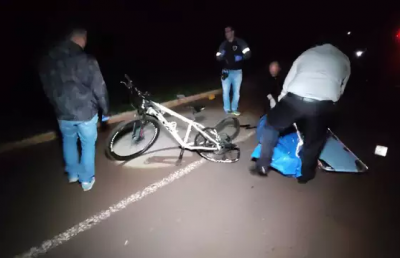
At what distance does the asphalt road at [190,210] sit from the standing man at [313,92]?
925 millimetres

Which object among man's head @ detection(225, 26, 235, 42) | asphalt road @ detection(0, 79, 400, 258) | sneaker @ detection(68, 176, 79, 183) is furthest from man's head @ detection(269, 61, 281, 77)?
sneaker @ detection(68, 176, 79, 183)

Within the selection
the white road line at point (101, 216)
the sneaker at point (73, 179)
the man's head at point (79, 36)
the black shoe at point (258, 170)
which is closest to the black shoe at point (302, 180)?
the black shoe at point (258, 170)

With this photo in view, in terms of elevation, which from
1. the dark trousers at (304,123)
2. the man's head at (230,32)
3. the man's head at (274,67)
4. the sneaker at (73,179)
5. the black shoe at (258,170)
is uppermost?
the man's head at (230,32)

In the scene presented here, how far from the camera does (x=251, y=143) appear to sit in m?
5.65

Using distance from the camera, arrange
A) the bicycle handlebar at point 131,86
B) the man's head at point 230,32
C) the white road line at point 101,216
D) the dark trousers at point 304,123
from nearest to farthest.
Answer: the white road line at point 101,216 < the dark trousers at point 304,123 < the bicycle handlebar at point 131,86 < the man's head at point 230,32

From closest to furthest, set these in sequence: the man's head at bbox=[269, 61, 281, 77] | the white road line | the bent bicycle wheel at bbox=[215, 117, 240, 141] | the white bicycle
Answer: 1. the white road line
2. the man's head at bbox=[269, 61, 281, 77]
3. the white bicycle
4. the bent bicycle wheel at bbox=[215, 117, 240, 141]

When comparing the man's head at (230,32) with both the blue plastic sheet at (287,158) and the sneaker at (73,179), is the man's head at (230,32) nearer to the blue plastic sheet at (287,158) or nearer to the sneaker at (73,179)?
the blue plastic sheet at (287,158)

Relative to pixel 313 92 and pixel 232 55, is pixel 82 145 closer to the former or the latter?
pixel 313 92

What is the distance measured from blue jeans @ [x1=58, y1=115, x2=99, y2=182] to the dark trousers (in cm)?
242

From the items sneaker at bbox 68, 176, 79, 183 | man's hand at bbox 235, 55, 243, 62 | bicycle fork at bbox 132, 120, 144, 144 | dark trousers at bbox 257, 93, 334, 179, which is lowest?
sneaker at bbox 68, 176, 79, 183

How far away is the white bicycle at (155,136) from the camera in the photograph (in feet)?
14.4

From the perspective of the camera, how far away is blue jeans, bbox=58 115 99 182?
138 inches

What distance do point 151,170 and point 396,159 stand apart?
451 cm

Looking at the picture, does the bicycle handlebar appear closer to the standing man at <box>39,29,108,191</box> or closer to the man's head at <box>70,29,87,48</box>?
the standing man at <box>39,29,108,191</box>
